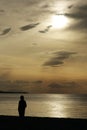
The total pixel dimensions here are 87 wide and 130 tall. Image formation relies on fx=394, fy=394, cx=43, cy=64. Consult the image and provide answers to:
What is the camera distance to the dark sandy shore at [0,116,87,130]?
819 inches

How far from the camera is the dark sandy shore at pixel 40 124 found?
2081 centimetres

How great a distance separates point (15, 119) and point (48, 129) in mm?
3885

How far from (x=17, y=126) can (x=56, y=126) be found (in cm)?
211

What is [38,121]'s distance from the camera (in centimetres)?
2294

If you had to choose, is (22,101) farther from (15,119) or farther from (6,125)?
(6,125)

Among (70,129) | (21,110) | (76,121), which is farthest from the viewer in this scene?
(21,110)

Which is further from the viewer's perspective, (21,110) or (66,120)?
(21,110)

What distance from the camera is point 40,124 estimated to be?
21969 mm

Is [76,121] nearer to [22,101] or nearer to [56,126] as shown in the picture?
[56,126]

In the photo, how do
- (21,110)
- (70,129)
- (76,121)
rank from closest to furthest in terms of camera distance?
(70,129), (76,121), (21,110)

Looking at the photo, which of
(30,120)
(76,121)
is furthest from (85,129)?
(30,120)

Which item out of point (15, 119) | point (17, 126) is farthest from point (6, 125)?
point (15, 119)

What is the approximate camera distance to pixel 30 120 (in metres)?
23.4

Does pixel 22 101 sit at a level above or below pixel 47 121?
above
